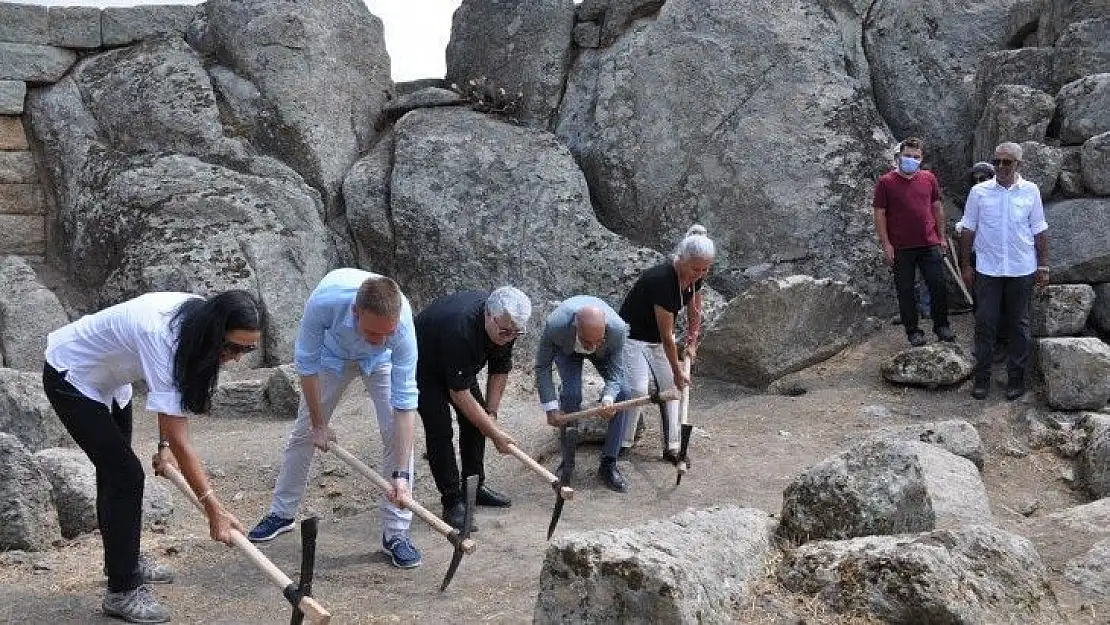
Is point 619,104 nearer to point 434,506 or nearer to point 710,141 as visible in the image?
point 710,141

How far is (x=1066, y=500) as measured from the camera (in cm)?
768

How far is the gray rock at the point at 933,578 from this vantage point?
14.6ft

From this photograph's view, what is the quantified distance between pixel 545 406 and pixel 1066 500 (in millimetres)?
3546

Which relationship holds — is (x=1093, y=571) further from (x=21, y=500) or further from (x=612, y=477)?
(x=21, y=500)

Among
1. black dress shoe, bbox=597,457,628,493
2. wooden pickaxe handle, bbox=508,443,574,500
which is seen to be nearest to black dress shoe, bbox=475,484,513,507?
black dress shoe, bbox=597,457,628,493

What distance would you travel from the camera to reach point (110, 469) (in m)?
4.89

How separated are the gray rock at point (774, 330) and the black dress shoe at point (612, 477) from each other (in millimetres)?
2390

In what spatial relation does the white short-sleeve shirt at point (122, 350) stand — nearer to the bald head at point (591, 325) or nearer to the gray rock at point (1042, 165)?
the bald head at point (591, 325)

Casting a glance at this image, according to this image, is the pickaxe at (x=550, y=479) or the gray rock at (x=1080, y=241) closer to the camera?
the pickaxe at (x=550, y=479)

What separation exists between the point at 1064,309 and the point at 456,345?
19.0 feet

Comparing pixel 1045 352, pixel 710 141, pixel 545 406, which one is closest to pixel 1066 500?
pixel 1045 352

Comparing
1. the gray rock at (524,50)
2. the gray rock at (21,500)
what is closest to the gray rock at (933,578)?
the gray rock at (21,500)

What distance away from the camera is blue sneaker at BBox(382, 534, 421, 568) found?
5.95 meters

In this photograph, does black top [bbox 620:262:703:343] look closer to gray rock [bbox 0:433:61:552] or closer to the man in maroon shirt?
the man in maroon shirt
